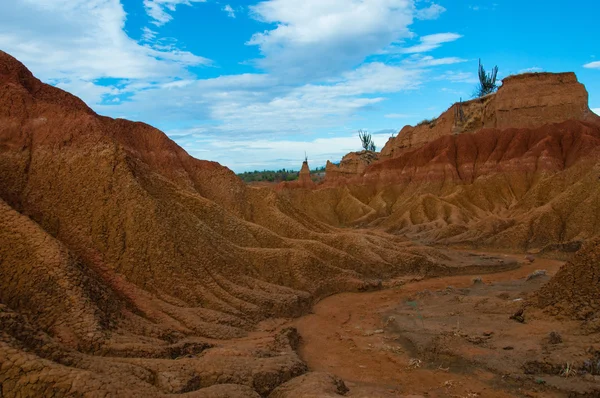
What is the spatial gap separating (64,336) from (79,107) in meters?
10.7

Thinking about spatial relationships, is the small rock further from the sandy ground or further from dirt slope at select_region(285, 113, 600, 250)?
dirt slope at select_region(285, 113, 600, 250)

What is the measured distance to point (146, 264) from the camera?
1202 cm

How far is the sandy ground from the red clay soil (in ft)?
3.45

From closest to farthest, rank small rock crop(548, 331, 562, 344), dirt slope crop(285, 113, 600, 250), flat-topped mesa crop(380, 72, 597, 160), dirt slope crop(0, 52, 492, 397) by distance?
1. dirt slope crop(0, 52, 492, 397)
2. small rock crop(548, 331, 562, 344)
3. dirt slope crop(285, 113, 600, 250)
4. flat-topped mesa crop(380, 72, 597, 160)

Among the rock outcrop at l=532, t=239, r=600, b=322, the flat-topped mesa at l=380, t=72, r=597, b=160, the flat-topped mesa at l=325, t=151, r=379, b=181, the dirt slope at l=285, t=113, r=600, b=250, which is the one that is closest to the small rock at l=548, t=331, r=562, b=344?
the rock outcrop at l=532, t=239, r=600, b=322

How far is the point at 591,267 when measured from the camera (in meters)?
10.8

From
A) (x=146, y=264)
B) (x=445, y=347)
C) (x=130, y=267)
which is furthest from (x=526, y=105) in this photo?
(x=130, y=267)

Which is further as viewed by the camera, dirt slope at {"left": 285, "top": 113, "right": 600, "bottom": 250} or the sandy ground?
dirt slope at {"left": 285, "top": 113, "right": 600, "bottom": 250}

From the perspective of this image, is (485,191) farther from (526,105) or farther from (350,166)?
(350,166)

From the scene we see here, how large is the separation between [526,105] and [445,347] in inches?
1565

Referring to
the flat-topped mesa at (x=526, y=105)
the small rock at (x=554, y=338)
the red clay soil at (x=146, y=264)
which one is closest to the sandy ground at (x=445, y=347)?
the small rock at (x=554, y=338)

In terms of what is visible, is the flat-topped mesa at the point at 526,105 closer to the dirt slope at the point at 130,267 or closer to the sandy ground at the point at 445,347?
the dirt slope at the point at 130,267

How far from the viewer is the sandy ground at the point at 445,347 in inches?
334

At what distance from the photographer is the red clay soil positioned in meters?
7.08
